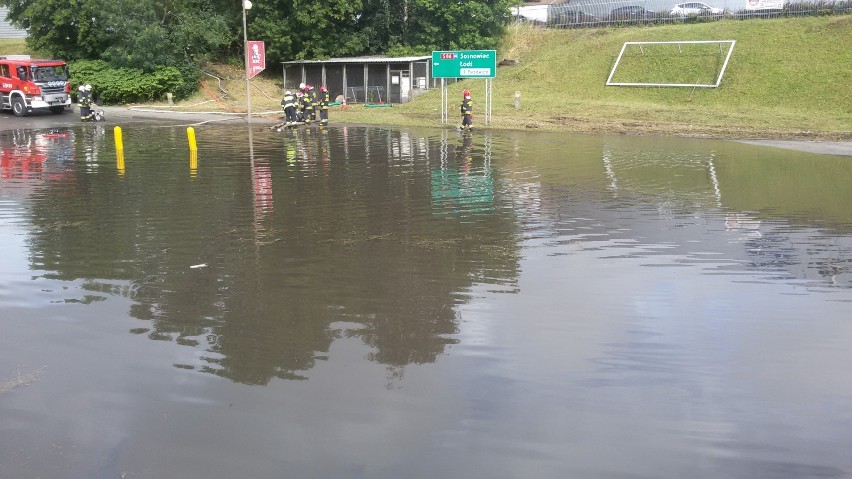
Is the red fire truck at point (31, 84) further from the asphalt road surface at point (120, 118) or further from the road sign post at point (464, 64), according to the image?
the road sign post at point (464, 64)

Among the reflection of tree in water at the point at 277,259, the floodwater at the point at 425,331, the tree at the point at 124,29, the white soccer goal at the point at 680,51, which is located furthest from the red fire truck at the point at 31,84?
the white soccer goal at the point at 680,51

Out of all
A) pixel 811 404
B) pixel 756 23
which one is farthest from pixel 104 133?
pixel 756 23

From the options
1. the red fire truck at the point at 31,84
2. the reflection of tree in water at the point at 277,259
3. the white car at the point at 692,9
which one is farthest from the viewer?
the white car at the point at 692,9

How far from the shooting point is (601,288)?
9.70 meters

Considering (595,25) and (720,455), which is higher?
(595,25)

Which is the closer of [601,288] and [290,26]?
[601,288]

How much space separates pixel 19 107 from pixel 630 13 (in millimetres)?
32055

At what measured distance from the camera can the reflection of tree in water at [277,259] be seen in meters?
8.02

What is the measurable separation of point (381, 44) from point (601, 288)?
39.4 meters

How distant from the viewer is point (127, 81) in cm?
4234

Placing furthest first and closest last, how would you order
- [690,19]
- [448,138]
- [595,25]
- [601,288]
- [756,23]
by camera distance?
[595,25]
[690,19]
[756,23]
[448,138]
[601,288]

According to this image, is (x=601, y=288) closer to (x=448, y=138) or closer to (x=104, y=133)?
(x=448, y=138)

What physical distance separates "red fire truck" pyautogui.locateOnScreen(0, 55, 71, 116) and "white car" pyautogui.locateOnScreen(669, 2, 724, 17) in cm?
3169

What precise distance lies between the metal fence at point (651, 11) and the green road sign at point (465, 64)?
1835cm
